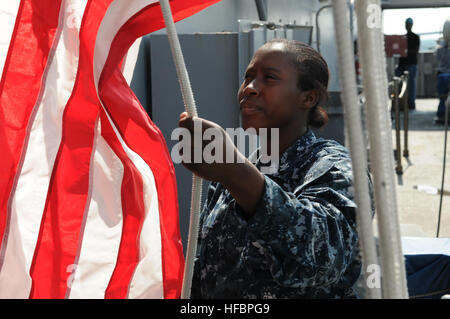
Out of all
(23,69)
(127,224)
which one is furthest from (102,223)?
(23,69)

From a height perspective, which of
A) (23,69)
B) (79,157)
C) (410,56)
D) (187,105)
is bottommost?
(79,157)

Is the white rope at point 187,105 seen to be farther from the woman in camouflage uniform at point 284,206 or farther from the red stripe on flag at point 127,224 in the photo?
the red stripe on flag at point 127,224

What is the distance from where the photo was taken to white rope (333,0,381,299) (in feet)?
2.76

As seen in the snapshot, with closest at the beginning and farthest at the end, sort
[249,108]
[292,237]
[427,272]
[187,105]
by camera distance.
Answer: [187,105] → [292,237] → [249,108] → [427,272]

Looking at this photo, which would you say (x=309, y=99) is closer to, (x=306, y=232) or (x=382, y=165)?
(x=306, y=232)

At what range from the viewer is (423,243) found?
3.02 meters

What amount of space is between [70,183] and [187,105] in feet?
3.21

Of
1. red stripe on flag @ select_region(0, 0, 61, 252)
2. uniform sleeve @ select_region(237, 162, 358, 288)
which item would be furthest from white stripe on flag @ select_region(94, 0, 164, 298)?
uniform sleeve @ select_region(237, 162, 358, 288)

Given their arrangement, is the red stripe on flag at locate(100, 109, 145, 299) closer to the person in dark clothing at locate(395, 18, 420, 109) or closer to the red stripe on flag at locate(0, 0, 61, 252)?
the red stripe on flag at locate(0, 0, 61, 252)

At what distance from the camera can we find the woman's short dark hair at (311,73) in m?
1.52

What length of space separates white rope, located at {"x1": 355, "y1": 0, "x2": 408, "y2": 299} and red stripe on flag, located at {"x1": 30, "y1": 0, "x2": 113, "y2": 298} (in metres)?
1.28

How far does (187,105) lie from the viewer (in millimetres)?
1107
